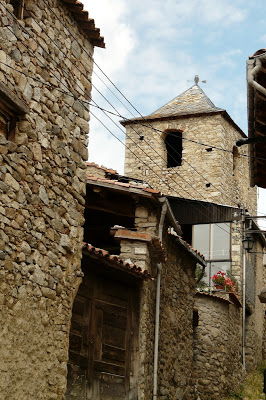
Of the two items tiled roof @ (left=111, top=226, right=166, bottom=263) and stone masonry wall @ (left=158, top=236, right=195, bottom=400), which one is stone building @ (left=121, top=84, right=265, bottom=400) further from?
tiled roof @ (left=111, top=226, right=166, bottom=263)

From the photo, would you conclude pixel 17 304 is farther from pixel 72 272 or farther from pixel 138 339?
pixel 138 339

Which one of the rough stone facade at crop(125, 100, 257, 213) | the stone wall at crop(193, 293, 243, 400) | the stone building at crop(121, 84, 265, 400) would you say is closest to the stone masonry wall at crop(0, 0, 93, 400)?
the stone wall at crop(193, 293, 243, 400)

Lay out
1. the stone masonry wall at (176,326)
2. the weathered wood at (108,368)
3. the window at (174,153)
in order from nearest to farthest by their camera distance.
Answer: the weathered wood at (108,368) → the stone masonry wall at (176,326) → the window at (174,153)

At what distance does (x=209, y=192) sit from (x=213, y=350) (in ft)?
26.2

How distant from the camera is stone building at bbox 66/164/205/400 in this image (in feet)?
30.0

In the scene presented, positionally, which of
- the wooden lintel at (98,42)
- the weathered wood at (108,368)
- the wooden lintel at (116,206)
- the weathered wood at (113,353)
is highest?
the wooden lintel at (98,42)

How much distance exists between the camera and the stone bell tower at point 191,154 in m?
22.7

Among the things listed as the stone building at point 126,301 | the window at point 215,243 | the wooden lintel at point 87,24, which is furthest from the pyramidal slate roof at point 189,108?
the wooden lintel at point 87,24

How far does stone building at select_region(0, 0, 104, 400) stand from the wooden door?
6.36 feet

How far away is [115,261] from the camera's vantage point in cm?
902

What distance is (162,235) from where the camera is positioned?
11.3 meters

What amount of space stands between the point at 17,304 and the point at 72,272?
48.6 inches

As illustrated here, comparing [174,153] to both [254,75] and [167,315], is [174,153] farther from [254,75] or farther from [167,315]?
[254,75]

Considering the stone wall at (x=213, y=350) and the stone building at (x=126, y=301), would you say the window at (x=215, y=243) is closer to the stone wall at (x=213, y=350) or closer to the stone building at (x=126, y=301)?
the stone wall at (x=213, y=350)
